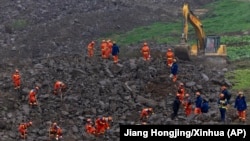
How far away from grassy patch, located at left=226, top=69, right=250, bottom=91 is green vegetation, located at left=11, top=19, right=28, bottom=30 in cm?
2232

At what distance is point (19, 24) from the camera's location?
53.7m

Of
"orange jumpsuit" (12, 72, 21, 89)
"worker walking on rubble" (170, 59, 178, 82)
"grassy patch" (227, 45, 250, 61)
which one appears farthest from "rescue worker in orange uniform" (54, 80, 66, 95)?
"grassy patch" (227, 45, 250, 61)

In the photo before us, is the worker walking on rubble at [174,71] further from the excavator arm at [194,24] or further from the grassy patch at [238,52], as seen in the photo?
the grassy patch at [238,52]

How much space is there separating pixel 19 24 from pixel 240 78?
2402 cm

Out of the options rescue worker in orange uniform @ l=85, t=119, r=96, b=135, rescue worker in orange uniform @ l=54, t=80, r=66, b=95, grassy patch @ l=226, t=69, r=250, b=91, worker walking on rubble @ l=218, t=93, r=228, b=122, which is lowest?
rescue worker in orange uniform @ l=85, t=119, r=96, b=135

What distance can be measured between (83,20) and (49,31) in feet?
12.0

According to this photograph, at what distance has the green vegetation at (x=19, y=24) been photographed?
175ft

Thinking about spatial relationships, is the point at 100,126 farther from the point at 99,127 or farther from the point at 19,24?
the point at 19,24

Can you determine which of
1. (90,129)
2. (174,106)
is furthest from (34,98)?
(174,106)

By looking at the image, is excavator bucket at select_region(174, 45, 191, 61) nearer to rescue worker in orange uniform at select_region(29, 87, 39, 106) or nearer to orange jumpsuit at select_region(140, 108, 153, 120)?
orange jumpsuit at select_region(140, 108, 153, 120)

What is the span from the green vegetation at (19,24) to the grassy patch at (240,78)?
2232 cm

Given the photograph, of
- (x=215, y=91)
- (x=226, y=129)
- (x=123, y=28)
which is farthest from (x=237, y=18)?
(x=226, y=129)

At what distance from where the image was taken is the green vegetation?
53250 mm

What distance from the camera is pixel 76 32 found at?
51750mm
